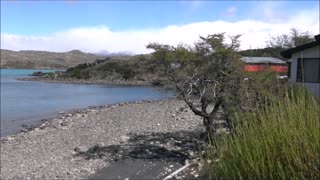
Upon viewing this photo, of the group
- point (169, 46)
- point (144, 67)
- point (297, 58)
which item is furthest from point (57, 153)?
point (297, 58)

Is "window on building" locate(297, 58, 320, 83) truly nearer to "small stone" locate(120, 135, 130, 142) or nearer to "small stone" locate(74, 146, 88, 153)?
"small stone" locate(120, 135, 130, 142)

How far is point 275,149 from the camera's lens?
3.64m

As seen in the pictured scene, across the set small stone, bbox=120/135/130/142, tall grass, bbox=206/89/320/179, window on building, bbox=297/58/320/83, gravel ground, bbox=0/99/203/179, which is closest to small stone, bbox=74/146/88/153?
gravel ground, bbox=0/99/203/179

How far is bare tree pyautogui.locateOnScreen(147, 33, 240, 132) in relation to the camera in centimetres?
1199

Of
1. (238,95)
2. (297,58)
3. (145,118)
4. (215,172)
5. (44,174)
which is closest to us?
(215,172)

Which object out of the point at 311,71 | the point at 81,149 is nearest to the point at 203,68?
the point at 81,149

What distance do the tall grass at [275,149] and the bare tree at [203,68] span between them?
25.6 feet

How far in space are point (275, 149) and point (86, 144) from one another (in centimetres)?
1404

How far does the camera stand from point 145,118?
2333cm

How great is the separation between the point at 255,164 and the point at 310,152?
1.36ft

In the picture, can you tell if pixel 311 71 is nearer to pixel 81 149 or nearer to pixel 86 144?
pixel 86 144

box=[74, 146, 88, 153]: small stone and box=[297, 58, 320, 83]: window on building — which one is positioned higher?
box=[297, 58, 320, 83]: window on building

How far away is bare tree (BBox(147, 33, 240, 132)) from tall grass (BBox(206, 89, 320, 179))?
781 cm

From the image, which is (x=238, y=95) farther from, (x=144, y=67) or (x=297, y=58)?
(x=297, y=58)
